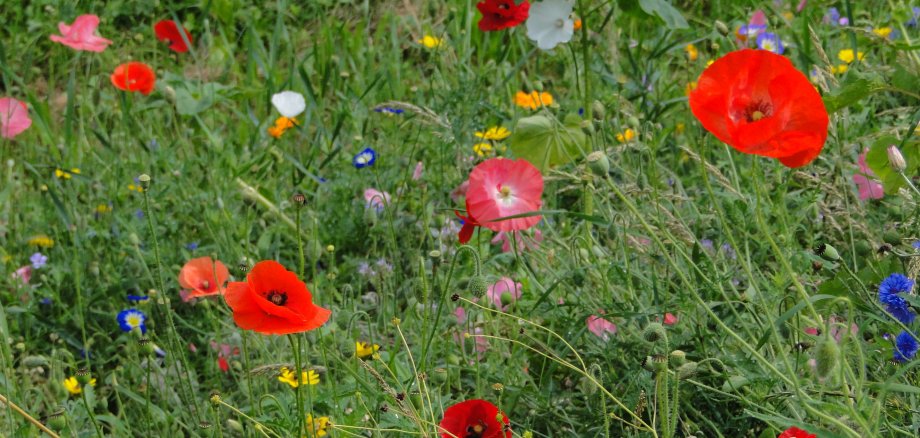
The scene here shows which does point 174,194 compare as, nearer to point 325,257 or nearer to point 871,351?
point 325,257

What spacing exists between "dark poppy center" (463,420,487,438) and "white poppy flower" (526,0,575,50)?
1082 mm

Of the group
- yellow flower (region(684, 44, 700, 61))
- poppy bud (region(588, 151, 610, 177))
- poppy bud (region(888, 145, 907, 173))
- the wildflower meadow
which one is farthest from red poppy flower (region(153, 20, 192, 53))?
poppy bud (region(888, 145, 907, 173))

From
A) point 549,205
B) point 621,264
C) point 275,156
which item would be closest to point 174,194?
point 275,156

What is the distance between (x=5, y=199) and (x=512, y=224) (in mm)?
1681

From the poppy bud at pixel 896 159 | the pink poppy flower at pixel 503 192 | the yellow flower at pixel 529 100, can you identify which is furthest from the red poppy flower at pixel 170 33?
the poppy bud at pixel 896 159

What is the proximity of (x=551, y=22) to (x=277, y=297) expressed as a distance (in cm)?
120

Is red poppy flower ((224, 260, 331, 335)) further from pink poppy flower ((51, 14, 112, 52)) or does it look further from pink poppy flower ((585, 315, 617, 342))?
pink poppy flower ((51, 14, 112, 52))

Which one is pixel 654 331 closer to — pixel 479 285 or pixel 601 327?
pixel 479 285

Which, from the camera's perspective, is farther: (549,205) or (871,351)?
(549,205)

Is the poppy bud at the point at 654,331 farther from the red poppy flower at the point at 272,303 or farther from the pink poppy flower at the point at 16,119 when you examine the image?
the pink poppy flower at the point at 16,119

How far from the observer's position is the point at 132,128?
10.9ft

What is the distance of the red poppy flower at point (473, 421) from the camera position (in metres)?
1.53

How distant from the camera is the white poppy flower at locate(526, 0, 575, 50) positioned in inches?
93.8

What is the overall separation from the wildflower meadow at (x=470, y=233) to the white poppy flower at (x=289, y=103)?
1cm
